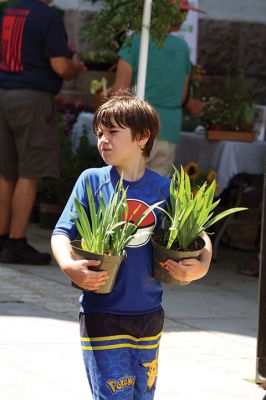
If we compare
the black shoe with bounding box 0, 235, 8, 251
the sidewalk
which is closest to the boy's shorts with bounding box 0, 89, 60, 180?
the black shoe with bounding box 0, 235, 8, 251

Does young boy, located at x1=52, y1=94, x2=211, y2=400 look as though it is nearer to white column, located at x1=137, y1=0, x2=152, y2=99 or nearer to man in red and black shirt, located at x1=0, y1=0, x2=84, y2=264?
white column, located at x1=137, y1=0, x2=152, y2=99

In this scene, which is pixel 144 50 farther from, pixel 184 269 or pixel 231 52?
pixel 231 52

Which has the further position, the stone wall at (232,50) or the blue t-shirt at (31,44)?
the stone wall at (232,50)

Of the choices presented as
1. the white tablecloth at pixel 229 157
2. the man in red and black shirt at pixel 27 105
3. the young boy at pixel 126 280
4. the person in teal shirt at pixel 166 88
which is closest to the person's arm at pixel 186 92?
the person in teal shirt at pixel 166 88

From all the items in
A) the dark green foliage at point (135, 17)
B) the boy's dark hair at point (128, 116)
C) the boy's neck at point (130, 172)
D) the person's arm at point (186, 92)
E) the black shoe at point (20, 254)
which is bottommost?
the black shoe at point (20, 254)

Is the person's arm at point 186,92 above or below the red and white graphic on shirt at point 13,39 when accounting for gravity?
below

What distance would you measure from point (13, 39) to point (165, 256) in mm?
4378

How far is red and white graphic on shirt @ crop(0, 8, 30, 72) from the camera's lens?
24.0 feet

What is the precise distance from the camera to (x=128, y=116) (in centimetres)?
340

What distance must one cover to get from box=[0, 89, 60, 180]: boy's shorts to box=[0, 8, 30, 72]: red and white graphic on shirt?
0.62ft

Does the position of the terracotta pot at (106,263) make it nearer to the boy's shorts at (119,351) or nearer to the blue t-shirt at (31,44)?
the boy's shorts at (119,351)

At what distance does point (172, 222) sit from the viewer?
3.34m

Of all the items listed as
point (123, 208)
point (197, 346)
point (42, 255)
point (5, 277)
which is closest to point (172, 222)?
point (123, 208)

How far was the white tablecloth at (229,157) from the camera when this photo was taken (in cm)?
810
